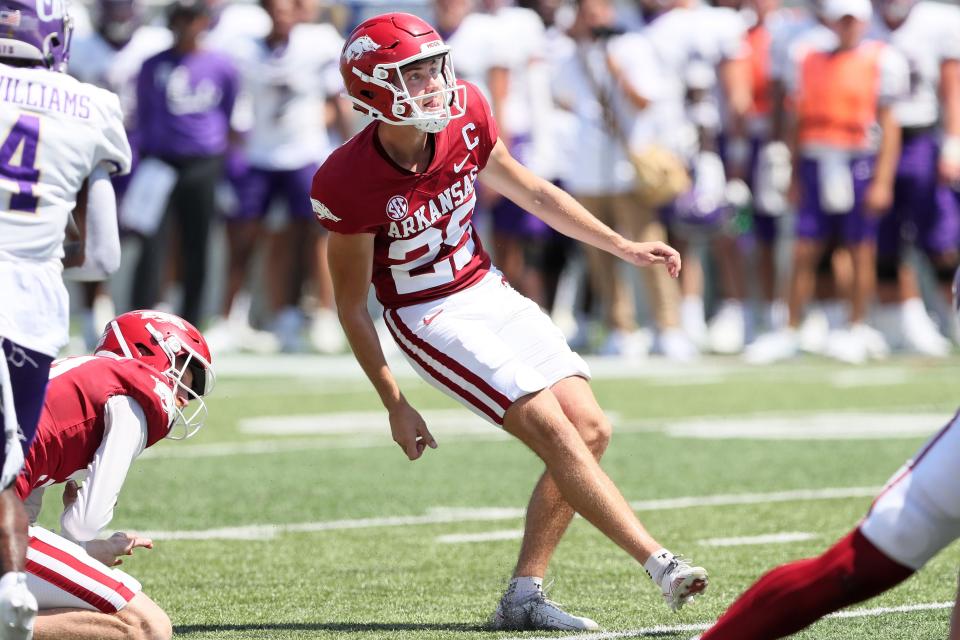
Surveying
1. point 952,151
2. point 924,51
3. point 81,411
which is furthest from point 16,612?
point 924,51

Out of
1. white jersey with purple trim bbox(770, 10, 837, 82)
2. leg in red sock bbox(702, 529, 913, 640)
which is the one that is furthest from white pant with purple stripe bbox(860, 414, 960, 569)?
white jersey with purple trim bbox(770, 10, 837, 82)

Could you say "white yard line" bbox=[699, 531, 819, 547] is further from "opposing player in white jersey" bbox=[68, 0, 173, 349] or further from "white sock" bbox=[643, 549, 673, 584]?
"opposing player in white jersey" bbox=[68, 0, 173, 349]

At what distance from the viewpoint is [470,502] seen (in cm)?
677

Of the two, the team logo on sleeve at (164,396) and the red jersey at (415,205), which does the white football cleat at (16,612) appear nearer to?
the team logo on sleeve at (164,396)

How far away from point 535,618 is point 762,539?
4.59 ft

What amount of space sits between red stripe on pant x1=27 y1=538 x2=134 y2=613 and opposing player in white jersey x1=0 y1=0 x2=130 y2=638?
37 centimetres

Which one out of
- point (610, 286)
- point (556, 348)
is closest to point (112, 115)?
point (556, 348)

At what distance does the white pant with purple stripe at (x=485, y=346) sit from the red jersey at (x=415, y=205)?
0.18ft

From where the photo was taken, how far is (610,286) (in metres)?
11.9

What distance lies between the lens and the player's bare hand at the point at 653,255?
4.99m

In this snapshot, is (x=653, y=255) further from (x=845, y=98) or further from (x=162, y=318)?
(x=845, y=98)

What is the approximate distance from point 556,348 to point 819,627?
0.99m

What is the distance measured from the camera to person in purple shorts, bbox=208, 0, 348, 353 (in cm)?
1222

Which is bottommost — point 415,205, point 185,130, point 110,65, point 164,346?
point 185,130
